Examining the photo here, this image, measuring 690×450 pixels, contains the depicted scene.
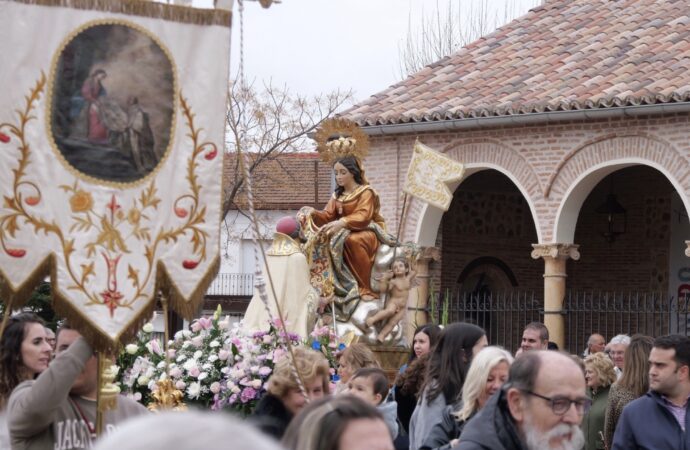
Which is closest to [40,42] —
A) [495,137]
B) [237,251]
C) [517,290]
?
[495,137]

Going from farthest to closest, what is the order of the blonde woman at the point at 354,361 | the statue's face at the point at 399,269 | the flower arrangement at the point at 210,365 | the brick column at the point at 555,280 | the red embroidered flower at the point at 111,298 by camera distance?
Result: the brick column at the point at 555,280 → the statue's face at the point at 399,269 → the flower arrangement at the point at 210,365 → the blonde woman at the point at 354,361 → the red embroidered flower at the point at 111,298

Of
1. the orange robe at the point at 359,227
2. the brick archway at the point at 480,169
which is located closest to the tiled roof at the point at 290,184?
the brick archway at the point at 480,169

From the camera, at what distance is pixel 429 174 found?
15602 mm

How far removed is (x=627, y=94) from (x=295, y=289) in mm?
8511

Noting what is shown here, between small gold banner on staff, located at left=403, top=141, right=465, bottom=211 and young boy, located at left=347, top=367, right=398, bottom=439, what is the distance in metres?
7.95

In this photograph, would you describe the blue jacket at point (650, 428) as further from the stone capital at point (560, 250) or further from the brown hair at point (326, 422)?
the stone capital at point (560, 250)

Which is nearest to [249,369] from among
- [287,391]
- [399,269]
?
[287,391]

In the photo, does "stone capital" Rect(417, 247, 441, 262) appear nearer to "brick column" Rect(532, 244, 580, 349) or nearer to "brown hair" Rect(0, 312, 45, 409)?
"brick column" Rect(532, 244, 580, 349)

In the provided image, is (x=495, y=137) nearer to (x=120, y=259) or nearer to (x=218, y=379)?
(x=218, y=379)

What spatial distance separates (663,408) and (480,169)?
1545 cm

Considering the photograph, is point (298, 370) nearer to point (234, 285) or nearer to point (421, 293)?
point (421, 293)

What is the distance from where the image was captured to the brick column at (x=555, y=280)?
21438mm

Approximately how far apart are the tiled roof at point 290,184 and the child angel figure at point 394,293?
81.7ft

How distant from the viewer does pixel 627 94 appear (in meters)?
20.0
